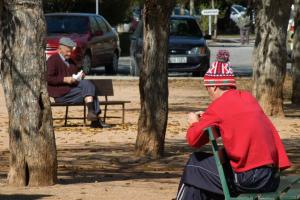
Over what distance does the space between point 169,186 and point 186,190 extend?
3.14 m

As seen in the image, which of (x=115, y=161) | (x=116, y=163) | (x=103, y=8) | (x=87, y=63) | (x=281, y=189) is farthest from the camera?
(x=103, y=8)

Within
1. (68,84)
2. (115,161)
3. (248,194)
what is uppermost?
(248,194)

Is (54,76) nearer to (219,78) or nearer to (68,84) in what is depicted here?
(68,84)

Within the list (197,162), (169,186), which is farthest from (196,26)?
(197,162)

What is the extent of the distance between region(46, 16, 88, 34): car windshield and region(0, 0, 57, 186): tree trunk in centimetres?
1766

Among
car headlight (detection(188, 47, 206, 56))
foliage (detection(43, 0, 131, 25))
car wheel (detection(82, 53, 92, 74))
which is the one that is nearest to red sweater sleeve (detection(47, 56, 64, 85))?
car wheel (detection(82, 53, 92, 74))

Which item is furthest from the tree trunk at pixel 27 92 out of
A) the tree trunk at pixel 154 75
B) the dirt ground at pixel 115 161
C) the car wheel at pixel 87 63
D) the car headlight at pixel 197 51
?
the car headlight at pixel 197 51

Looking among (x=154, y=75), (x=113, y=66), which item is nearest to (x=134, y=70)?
(x=113, y=66)

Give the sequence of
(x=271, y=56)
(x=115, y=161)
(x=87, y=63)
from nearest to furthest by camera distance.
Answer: (x=115, y=161), (x=271, y=56), (x=87, y=63)

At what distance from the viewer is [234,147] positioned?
23.0 feet

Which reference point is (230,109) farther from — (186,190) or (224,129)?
(186,190)

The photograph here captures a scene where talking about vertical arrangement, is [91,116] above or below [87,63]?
above

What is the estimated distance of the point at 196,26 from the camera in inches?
1166

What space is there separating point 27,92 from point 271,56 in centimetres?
838
